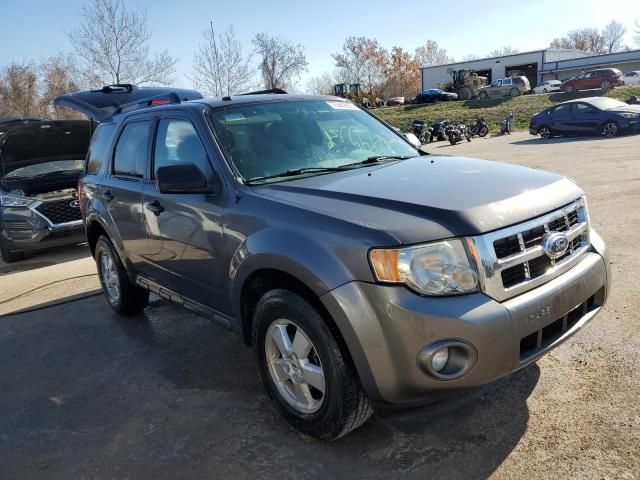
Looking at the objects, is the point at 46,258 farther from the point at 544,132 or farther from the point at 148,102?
the point at 544,132

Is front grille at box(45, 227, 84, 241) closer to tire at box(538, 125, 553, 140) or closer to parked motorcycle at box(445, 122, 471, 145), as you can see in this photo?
parked motorcycle at box(445, 122, 471, 145)

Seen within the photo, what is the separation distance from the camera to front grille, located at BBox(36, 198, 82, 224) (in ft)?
27.4

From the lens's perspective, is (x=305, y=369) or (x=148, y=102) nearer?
(x=305, y=369)

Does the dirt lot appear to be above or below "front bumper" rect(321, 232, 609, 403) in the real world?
below

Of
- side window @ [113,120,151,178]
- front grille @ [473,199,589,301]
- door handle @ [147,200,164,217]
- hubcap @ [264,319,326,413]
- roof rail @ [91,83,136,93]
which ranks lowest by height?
hubcap @ [264,319,326,413]

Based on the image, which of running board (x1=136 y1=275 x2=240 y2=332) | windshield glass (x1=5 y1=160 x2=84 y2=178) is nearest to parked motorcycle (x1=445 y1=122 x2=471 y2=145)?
windshield glass (x1=5 y1=160 x2=84 y2=178)

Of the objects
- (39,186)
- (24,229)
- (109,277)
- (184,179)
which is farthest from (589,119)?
(184,179)

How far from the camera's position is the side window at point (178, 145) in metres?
3.62

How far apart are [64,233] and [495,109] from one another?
31087 mm

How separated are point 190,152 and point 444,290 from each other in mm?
2120

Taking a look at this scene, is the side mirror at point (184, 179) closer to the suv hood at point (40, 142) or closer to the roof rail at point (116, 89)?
the roof rail at point (116, 89)

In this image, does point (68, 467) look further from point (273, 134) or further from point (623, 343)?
point (623, 343)

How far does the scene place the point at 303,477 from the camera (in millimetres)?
2660

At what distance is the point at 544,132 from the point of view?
74.0 feet
